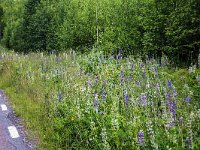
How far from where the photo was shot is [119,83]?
913cm

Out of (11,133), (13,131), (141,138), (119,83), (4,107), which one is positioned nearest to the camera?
(141,138)

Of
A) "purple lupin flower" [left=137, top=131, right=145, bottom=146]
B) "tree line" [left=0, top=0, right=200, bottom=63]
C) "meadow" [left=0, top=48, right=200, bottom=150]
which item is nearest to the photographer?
"purple lupin flower" [left=137, top=131, right=145, bottom=146]

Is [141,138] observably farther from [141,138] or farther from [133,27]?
[133,27]

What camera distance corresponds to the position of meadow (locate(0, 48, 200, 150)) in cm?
522

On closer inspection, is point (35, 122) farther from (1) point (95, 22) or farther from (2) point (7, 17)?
(2) point (7, 17)

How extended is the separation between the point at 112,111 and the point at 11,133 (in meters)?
3.17

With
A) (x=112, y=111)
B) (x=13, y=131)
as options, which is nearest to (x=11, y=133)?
(x=13, y=131)

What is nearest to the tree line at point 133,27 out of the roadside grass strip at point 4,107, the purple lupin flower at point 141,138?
the roadside grass strip at point 4,107

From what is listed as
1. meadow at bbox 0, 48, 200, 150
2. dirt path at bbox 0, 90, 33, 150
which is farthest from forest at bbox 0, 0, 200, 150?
dirt path at bbox 0, 90, 33, 150

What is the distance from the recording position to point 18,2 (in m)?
58.2

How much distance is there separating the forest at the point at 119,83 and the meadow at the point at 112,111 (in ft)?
0.06

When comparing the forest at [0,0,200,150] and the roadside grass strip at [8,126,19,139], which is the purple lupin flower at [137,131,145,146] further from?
the roadside grass strip at [8,126,19,139]

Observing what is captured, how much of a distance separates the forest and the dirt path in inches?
8.8

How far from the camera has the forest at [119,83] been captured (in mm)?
5641
